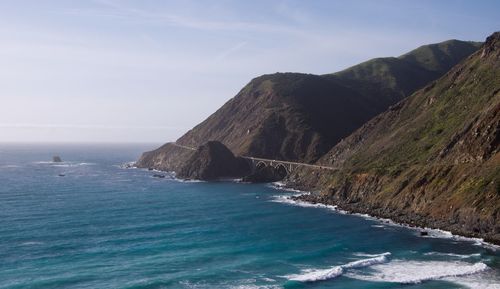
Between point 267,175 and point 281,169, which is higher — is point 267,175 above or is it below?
below

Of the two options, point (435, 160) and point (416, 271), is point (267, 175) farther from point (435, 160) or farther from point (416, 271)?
point (416, 271)

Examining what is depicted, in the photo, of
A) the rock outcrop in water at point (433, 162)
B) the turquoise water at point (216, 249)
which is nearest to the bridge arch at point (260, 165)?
the rock outcrop in water at point (433, 162)

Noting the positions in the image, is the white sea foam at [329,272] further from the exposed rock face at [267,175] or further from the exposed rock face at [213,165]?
the exposed rock face at [213,165]

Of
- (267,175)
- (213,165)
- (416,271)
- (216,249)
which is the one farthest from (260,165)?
(416,271)

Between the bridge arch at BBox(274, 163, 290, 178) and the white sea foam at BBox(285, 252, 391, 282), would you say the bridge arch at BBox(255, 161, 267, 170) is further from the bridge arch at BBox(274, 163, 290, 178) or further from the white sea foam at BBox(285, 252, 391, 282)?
the white sea foam at BBox(285, 252, 391, 282)

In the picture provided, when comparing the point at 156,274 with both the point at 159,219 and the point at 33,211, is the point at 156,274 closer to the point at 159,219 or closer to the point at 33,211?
the point at 159,219

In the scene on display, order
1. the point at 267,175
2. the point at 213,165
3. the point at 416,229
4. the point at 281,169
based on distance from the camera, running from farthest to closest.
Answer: the point at 213,165, the point at 281,169, the point at 267,175, the point at 416,229
